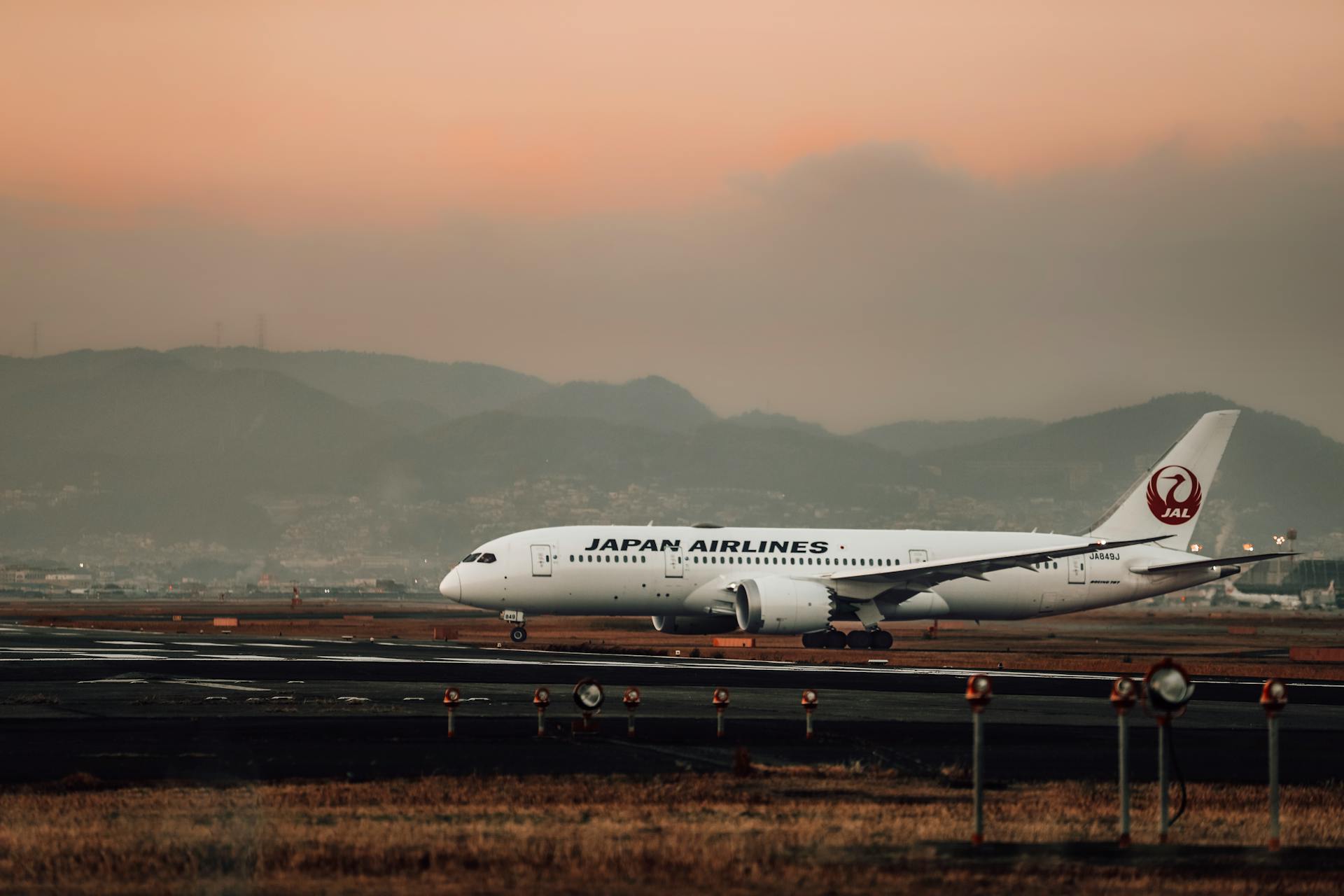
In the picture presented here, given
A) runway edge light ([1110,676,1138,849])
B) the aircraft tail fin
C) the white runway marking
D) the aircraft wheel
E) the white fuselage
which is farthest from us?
the aircraft tail fin

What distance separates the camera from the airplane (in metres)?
55.7

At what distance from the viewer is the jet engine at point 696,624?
57.3 metres

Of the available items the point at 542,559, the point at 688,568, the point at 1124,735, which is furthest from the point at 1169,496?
the point at 1124,735

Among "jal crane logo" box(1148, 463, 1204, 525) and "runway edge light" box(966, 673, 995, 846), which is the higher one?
"jal crane logo" box(1148, 463, 1204, 525)

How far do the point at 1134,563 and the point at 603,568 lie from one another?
21.3m

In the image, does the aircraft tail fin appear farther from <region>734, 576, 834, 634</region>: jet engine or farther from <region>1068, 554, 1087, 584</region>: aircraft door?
<region>734, 576, 834, 634</region>: jet engine

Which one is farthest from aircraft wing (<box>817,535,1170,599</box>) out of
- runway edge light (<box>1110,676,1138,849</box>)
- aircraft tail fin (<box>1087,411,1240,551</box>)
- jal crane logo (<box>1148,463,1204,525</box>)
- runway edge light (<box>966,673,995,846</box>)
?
runway edge light (<box>966,673,995,846</box>)

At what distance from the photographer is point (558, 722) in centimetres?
2530

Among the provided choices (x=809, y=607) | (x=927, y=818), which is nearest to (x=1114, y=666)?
(x=809, y=607)

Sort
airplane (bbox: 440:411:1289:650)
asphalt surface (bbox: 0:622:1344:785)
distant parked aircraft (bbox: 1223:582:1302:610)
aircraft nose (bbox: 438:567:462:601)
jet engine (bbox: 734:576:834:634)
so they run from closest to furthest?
asphalt surface (bbox: 0:622:1344:785) → jet engine (bbox: 734:576:834:634) → airplane (bbox: 440:411:1289:650) → aircraft nose (bbox: 438:567:462:601) → distant parked aircraft (bbox: 1223:582:1302:610)

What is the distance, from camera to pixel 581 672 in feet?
127

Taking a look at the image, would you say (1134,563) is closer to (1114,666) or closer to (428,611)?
(1114,666)

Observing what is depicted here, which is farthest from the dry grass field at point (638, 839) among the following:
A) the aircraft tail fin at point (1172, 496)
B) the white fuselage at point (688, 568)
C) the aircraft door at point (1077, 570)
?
the aircraft tail fin at point (1172, 496)

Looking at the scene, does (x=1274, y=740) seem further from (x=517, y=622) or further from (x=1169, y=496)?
(x=1169, y=496)
